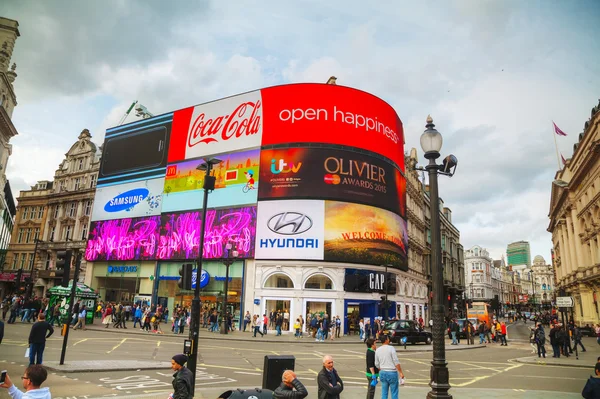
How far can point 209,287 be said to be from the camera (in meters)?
43.3

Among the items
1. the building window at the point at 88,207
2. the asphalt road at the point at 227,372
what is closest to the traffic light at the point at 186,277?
the asphalt road at the point at 227,372

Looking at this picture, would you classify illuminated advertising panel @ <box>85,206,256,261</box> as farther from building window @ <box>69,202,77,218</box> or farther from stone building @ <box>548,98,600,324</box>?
stone building @ <box>548,98,600,324</box>

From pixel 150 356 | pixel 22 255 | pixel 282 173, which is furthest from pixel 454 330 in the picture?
pixel 22 255

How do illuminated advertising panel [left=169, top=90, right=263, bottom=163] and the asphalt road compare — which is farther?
illuminated advertising panel [left=169, top=90, right=263, bottom=163]

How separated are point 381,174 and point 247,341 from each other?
22.2 meters

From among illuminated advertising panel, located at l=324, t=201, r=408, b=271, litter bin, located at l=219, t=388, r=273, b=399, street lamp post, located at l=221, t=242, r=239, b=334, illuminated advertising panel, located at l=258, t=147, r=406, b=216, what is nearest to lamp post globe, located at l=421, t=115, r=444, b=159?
litter bin, located at l=219, t=388, r=273, b=399

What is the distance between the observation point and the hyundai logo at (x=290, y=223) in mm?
39500

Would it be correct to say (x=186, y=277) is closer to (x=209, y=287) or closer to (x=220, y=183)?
(x=209, y=287)

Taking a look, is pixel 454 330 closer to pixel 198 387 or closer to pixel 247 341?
pixel 247 341

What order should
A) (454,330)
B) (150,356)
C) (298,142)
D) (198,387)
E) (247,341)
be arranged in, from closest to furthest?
1. (198,387)
2. (150,356)
3. (247,341)
4. (454,330)
5. (298,142)

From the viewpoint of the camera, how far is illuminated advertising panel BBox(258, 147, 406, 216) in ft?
132

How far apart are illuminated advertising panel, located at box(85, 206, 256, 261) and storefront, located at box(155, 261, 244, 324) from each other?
4.73 ft

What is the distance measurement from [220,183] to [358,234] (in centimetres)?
1541

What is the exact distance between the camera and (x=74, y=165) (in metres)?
63.0
